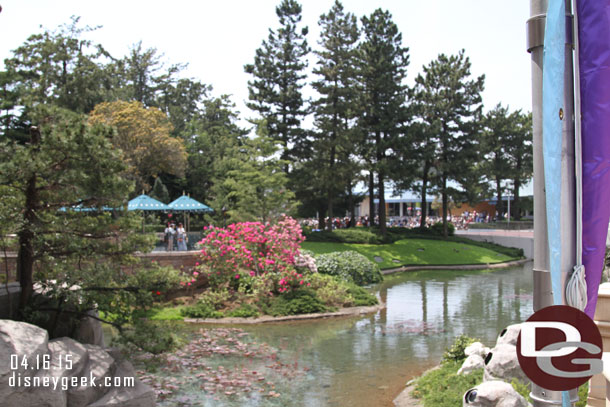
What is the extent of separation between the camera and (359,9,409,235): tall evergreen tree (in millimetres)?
38000

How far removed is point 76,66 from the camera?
35406mm

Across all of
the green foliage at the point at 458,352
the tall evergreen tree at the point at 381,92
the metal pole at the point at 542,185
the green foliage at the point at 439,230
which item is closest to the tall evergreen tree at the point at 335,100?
the tall evergreen tree at the point at 381,92

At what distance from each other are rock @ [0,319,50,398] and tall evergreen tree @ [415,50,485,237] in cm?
3627

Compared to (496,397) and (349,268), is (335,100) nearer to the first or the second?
(349,268)

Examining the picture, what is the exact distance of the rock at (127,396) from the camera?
755 cm

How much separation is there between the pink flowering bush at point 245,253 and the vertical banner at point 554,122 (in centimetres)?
1668

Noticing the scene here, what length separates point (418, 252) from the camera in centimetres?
3616

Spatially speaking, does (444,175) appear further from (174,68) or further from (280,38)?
(174,68)

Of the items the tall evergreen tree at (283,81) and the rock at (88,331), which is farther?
the tall evergreen tree at (283,81)

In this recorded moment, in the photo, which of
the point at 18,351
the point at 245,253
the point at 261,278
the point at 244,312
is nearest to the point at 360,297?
the point at 261,278

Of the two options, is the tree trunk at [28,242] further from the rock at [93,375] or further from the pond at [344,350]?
the pond at [344,350]

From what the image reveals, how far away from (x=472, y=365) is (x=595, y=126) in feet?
24.4

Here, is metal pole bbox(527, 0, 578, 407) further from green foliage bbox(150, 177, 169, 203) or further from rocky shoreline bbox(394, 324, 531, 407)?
green foliage bbox(150, 177, 169, 203)

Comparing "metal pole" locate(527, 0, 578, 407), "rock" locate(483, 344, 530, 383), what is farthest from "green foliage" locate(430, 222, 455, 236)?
"metal pole" locate(527, 0, 578, 407)
